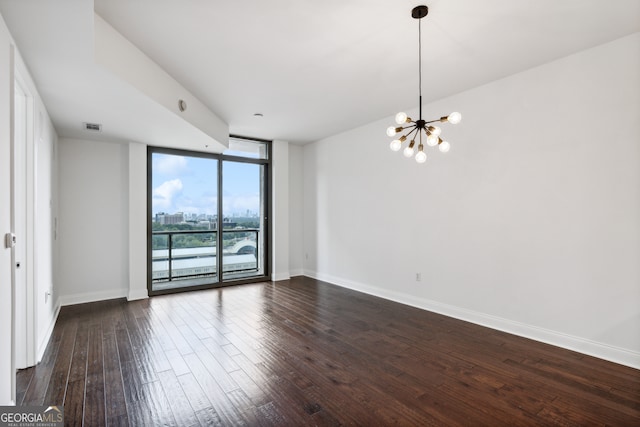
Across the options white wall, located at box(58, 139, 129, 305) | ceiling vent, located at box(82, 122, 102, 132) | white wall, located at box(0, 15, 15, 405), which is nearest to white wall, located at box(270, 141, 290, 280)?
white wall, located at box(58, 139, 129, 305)

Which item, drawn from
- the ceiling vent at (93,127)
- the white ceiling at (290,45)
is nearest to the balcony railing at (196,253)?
the ceiling vent at (93,127)

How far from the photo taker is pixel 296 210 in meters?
6.90

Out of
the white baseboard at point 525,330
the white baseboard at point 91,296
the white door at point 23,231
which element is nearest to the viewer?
the white door at point 23,231

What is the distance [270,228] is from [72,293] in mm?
3323

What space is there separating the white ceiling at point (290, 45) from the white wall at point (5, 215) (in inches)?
10.4

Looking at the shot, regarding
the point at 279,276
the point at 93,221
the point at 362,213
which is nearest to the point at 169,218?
the point at 93,221

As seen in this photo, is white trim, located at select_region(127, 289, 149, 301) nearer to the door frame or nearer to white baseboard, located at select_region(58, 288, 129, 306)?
white baseboard, located at select_region(58, 288, 129, 306)

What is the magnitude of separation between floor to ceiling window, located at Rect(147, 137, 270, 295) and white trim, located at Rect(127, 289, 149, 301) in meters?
0.13

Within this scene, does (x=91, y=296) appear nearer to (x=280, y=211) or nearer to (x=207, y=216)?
(x=207, y=216)

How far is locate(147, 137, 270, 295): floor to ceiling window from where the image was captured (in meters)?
5.44

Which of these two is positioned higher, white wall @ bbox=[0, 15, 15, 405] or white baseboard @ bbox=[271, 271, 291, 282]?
white wall @ bbox=[0, 15, 15, 405]

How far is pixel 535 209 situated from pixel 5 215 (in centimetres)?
443

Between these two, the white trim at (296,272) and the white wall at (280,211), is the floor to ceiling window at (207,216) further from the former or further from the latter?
the white trim at (296,272)

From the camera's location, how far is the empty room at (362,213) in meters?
2.24
